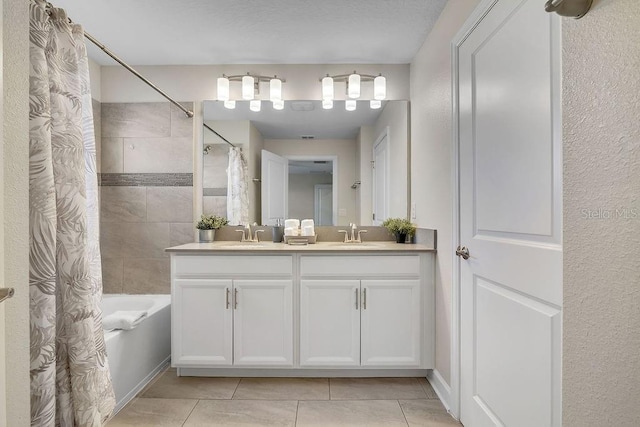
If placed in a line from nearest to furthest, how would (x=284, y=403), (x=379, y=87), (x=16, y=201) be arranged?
(x=16, y=201) → (x=284, y=403) → (x=379, y=87)

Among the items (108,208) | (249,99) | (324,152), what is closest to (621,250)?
(324,152)

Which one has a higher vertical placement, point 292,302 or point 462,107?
point 462,107

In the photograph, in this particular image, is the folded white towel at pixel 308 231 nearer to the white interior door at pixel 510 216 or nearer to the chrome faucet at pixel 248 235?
the chrome faucet at pixel 248 235

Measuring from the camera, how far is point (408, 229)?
263 centimetres

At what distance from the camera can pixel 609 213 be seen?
2.71ft

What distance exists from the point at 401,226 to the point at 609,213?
5.97 ft

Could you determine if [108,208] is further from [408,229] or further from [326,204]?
[408,229]

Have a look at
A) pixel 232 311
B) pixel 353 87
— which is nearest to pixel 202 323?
pixel 232 311

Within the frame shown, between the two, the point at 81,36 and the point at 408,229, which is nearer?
the point at 81,36

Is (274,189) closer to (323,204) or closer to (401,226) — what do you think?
(323,204)

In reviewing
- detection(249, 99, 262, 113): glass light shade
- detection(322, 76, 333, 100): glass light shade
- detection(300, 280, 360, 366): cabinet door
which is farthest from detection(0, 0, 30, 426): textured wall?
detection(322, 76, 333, 100): glass light shade

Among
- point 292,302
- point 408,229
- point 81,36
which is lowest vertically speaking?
A: point 292,302

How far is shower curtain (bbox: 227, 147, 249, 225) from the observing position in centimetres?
286

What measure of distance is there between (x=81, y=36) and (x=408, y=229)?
7.30 ft
